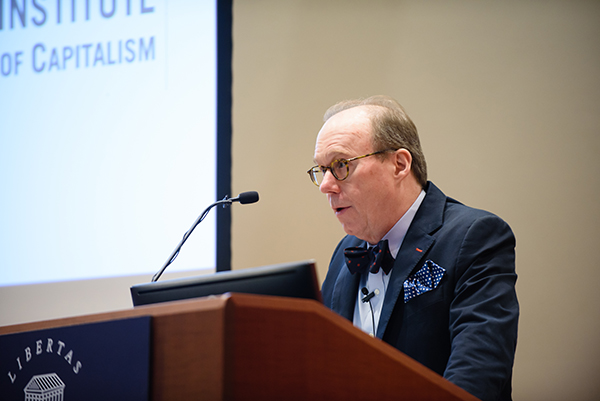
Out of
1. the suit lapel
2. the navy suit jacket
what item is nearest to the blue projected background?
the suit lapel

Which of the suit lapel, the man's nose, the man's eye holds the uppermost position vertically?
the man's eye

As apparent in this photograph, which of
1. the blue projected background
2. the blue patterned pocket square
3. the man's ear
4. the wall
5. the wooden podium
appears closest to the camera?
the wooden podium

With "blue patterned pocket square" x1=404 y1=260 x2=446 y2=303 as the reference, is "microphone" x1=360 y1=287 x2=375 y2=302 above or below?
below

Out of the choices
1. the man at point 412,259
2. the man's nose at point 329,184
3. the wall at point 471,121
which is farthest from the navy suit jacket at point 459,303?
the wall at point 471,121

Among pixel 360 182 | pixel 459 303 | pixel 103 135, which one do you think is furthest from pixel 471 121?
pixel 103 135

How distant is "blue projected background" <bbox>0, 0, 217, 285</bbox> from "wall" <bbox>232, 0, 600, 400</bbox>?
294mm

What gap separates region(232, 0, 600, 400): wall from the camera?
2.51 m

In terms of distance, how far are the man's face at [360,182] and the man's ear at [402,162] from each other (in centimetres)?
2

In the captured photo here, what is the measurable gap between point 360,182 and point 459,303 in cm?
53

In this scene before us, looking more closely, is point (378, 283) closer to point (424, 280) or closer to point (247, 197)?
point (424, 280)

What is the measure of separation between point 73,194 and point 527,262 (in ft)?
8.63

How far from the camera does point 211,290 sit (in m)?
1.04

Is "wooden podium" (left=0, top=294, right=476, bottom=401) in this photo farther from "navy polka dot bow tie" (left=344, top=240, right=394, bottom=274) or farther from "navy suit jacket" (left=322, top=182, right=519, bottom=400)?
"navy polka dot bow tie" (left=344, top=240, right=394, bottom=274)

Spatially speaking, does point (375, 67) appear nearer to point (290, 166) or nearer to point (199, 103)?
point (290, 166)
